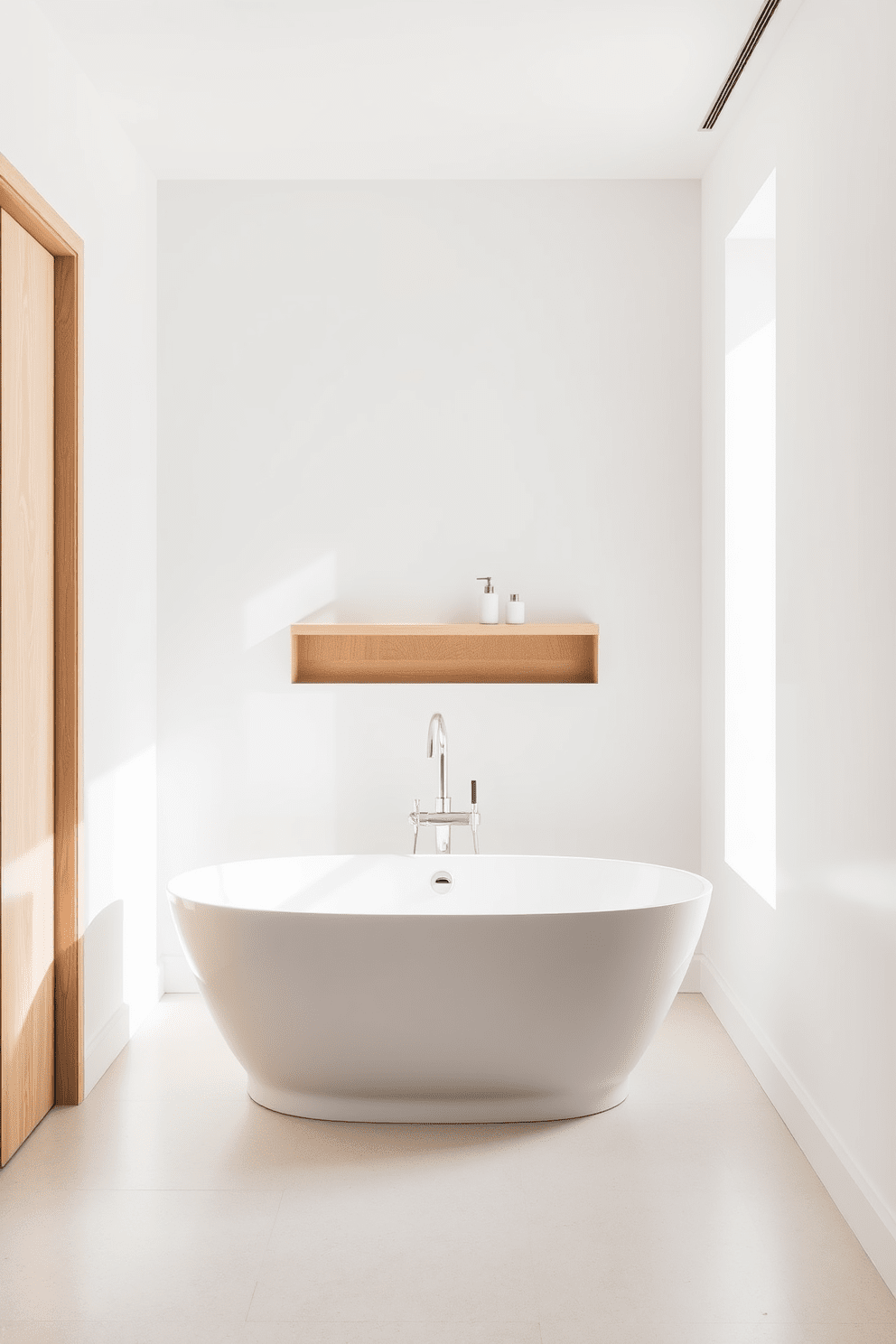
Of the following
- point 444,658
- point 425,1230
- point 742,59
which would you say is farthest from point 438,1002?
point 742,59

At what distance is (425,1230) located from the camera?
2182 mm

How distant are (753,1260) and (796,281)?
7.08 ft

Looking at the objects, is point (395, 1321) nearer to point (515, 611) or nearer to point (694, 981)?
point (694, 981)

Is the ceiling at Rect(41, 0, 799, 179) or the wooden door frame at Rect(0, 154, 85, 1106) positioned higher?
the ceiling at Rect(41, 0, 799, 179)

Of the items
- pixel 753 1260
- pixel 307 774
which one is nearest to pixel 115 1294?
pixel 753 1260

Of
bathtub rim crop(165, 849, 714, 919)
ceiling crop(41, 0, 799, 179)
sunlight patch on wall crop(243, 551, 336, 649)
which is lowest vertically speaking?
bathtub rim crop(165, 849, 714, 919)

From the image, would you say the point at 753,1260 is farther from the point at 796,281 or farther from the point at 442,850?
the point at 796,281

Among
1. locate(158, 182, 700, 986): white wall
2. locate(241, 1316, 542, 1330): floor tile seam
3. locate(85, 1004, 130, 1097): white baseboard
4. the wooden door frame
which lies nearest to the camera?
locate(241, 1316, 542, 1330): floor tile seam

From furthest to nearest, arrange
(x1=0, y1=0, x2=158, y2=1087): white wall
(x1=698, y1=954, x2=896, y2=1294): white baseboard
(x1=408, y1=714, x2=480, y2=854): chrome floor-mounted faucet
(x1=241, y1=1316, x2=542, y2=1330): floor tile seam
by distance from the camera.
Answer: (x1=408, y1=714, x2=480, y2=854): chrome floor-mounted faucet, (x1=0, y1=0, x2=158, y2=1087): white wall, (x1=698, y1=954, x2=896, y2=1294): white baseboard, (x1=241, y1=1316, x2=542, y2=1330): floor tile seam

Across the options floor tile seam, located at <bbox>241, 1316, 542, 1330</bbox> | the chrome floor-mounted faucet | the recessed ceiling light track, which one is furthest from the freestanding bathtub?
the recessed ceiling light track

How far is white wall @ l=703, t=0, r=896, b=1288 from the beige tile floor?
171 mm

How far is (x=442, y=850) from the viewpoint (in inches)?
139

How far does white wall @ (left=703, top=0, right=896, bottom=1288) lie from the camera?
81.0 inches

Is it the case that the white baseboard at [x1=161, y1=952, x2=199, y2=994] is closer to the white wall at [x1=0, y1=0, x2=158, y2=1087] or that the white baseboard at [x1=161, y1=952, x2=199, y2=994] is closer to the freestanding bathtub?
the white wall at [x1=0, y1=0, x2=158, y2=1087]
